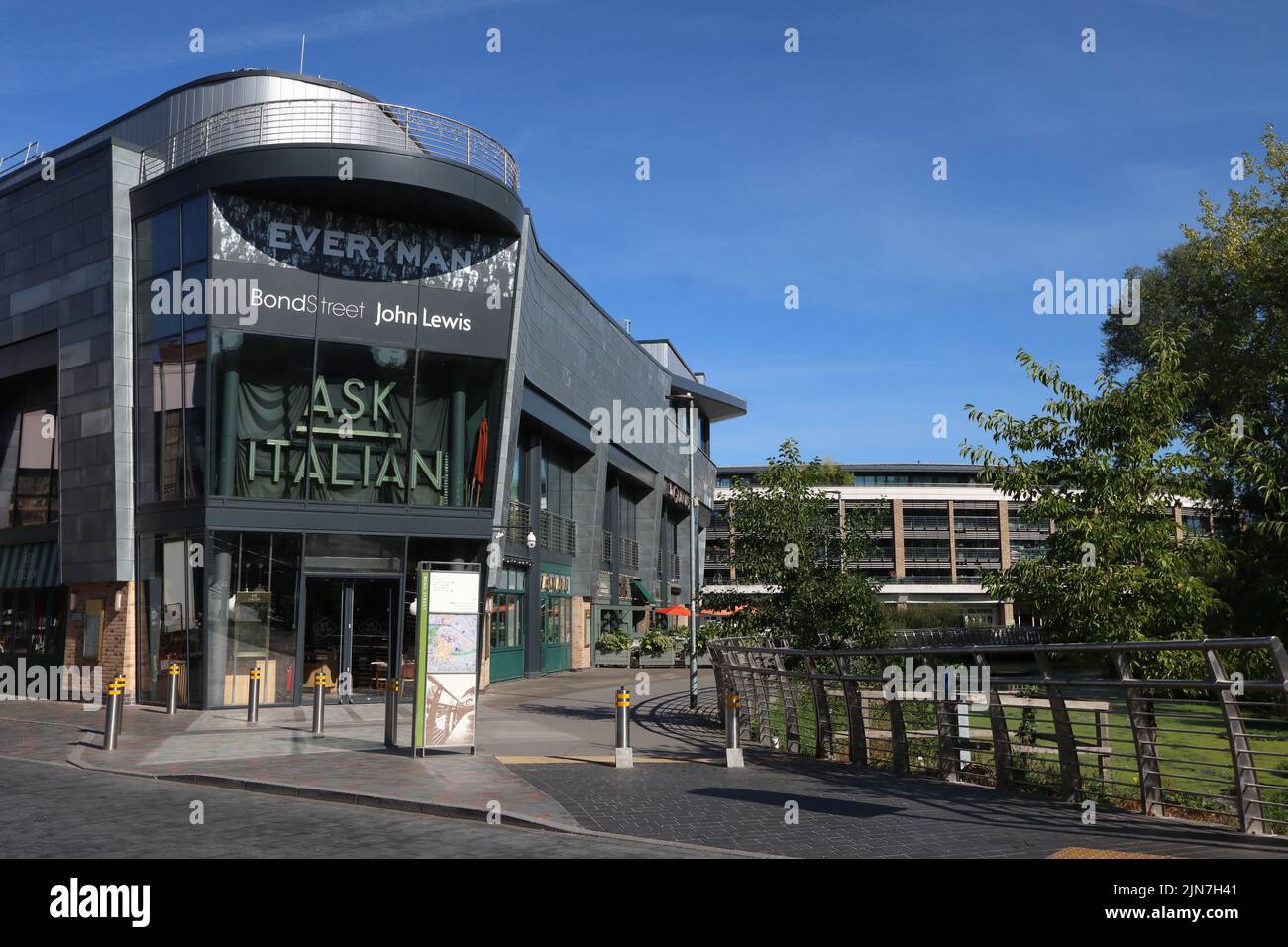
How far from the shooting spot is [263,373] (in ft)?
75.2

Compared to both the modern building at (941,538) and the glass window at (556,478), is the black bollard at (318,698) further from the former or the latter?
the modern building at (941,538)

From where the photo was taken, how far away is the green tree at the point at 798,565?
64.0ft

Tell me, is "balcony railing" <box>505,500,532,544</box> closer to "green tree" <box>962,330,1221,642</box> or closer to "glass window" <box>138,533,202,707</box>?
"glass window" <box>138,533,202,707</box>

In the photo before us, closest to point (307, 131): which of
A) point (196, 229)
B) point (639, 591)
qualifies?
point (196, 229)

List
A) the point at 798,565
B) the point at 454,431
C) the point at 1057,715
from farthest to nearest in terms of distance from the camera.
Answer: the point at 454,431 < the point at 798,565 < the point at 1057,715

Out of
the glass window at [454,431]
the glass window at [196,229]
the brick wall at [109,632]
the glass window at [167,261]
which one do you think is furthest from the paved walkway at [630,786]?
the glass window at [196,229]

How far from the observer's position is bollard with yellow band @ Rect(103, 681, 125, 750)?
52.5ft

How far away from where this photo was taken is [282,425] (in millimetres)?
23156

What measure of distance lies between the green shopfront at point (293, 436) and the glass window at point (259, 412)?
3cm

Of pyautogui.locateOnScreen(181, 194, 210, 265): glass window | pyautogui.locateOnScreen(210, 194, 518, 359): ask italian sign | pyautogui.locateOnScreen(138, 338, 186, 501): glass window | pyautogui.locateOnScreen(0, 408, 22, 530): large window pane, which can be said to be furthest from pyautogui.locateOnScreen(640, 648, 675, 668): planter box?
pyautogui.locateOnScreen(181, 194, 210, 265): glass window

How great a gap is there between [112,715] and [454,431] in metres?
10.5

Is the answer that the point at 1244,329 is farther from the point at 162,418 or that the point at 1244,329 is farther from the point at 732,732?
the point at 162,418
